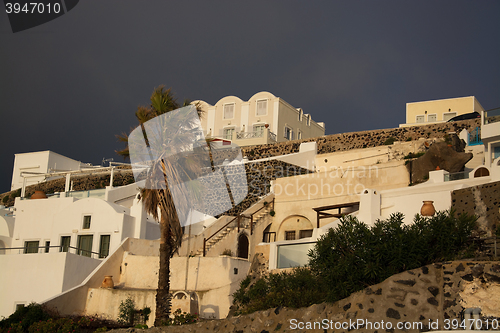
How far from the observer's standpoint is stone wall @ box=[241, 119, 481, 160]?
3062cm

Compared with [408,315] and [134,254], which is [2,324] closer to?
[134,254]

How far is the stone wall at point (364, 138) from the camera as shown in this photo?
30625 mm

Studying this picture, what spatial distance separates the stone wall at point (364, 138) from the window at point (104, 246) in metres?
14.9

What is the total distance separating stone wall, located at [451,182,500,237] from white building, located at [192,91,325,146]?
2303 cm

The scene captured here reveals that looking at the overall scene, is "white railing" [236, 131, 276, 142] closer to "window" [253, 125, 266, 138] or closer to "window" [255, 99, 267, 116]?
"window" [253, 125, 266, 138]

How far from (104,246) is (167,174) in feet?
29.6

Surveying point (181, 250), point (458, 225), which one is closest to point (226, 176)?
point (181, 250)

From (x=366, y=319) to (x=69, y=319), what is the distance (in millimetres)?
11936

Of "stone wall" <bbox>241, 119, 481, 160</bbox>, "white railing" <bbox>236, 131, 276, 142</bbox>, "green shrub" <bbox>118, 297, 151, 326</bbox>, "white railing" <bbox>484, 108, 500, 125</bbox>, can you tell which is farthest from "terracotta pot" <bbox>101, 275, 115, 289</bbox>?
"white railing" <bbox>236, 131, 276, 142</bbox>

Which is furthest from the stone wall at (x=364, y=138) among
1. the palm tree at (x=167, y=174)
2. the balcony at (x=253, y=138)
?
the palm tree at (x=167, y=174)

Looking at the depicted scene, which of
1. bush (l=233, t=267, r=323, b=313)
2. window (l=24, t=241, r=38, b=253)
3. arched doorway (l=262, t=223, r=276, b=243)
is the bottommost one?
bush (l=233, t=267, r=323, b=313)

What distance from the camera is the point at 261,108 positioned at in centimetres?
4306

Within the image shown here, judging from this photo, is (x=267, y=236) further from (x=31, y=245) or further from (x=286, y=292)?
(x=31, y=245)

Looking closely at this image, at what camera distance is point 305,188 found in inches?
993
